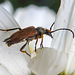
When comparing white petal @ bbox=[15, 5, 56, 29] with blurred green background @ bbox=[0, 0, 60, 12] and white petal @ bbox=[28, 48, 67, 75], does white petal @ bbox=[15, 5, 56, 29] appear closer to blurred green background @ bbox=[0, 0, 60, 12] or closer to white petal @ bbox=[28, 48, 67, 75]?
blurred green background @ bbox=[0, 0, 60, 12]

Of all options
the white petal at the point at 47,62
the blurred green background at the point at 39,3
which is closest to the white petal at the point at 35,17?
the blurred green background at the point at 39,3

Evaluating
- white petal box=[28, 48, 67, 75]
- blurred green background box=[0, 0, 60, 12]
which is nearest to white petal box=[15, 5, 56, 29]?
blurred green background box=[0, 0, 60, 12]

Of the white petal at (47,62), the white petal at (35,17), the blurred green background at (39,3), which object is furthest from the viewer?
the blurred green background at (39,3)

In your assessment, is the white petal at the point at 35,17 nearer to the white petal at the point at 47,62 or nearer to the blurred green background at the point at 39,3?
the blurred green background at the point at 39,3

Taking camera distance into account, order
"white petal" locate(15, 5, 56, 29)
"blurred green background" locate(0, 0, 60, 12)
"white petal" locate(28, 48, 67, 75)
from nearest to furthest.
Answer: "white petal" locate(28, 48, 67, 75)
"white petal" locate(15, 5, 56, 29)
"blurred green background" locate(0, 0, 60, 12)

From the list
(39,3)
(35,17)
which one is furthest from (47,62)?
(39,3)

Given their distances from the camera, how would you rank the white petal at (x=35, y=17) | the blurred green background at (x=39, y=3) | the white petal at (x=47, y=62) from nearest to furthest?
the white petal at (x=47, y=62)
the white petal at (x=35, y=17)
the blurred green background at (x=39, y=3)

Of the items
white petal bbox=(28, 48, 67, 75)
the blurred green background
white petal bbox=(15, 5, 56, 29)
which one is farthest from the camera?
the blurred green background

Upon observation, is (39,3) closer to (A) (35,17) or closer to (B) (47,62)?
(A) (35,17)
